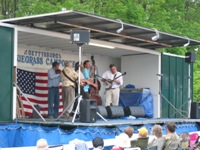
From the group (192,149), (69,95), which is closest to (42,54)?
(69,95)

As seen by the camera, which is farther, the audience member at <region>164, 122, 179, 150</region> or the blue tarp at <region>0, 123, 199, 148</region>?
the blue tarp at <region>0, 123, 199, 148</region>

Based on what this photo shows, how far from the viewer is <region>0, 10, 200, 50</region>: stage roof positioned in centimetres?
1166

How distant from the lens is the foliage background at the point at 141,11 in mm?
21250

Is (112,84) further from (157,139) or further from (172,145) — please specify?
(172,145)

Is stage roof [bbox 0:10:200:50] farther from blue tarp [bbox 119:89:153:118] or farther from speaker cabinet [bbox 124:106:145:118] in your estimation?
speaker cabinet [bbox 124:106:145:118]

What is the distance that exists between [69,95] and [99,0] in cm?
1030

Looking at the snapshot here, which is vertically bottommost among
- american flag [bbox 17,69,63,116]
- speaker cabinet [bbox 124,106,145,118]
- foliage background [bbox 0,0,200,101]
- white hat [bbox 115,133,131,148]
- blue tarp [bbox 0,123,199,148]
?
blue tarp [bbox 0,123,199,148]

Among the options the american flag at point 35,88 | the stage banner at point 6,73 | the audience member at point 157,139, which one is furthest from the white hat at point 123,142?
the american flag at point 35,88

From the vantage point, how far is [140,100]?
16797mm

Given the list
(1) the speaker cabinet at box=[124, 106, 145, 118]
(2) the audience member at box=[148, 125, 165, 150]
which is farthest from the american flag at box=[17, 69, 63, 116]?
(2) the audience member at box=[148, 125, 165, 150]

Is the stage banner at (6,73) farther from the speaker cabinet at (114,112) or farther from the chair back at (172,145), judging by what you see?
the chair back at (172,145)

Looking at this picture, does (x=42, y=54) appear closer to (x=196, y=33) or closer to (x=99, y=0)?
(x=99, y=0)

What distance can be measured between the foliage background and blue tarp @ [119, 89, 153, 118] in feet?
15.4

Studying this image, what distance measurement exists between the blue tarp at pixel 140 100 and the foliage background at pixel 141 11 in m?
4.70
